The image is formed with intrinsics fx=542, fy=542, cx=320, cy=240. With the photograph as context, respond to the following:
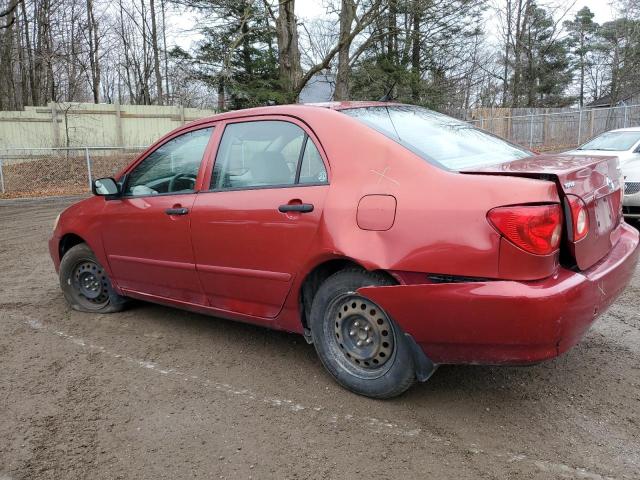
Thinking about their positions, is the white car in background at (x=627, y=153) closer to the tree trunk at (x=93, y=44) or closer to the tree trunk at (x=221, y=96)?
the tree trunk at (x=221, y=96)

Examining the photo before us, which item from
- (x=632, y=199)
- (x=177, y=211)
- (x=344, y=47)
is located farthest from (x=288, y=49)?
(x=177, y=211)

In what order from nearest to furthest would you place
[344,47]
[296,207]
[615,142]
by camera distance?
1. [296,207]
2. [615,142]
3. [344,47]

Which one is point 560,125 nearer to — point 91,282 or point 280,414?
point 91,282

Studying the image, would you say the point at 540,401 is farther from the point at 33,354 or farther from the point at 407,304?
the point at 33,354

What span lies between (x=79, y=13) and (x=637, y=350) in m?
31.2

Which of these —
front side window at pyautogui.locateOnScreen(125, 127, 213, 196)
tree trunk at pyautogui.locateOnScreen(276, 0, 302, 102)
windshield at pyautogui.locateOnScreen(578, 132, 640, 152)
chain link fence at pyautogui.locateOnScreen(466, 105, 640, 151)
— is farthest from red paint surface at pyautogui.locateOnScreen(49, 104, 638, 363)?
chain link fence at pyautogui.locateOnScreen(466, 105, 640, 151)

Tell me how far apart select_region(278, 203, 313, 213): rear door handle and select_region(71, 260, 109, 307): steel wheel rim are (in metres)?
2.22

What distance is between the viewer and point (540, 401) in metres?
2.90

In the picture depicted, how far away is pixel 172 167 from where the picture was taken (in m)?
3.95

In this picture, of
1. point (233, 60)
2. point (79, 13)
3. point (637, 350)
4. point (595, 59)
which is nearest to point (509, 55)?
point (595, 59)

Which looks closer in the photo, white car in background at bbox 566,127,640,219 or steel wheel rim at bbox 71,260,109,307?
steel wheel rim at bbox 71,260,109,307

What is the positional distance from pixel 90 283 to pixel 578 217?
3.89 meters

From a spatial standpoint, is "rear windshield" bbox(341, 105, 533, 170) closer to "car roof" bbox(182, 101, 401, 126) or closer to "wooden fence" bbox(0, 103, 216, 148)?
"car roof" bbox(182, 101, 401, 126)

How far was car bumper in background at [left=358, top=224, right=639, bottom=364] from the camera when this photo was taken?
2.34m
